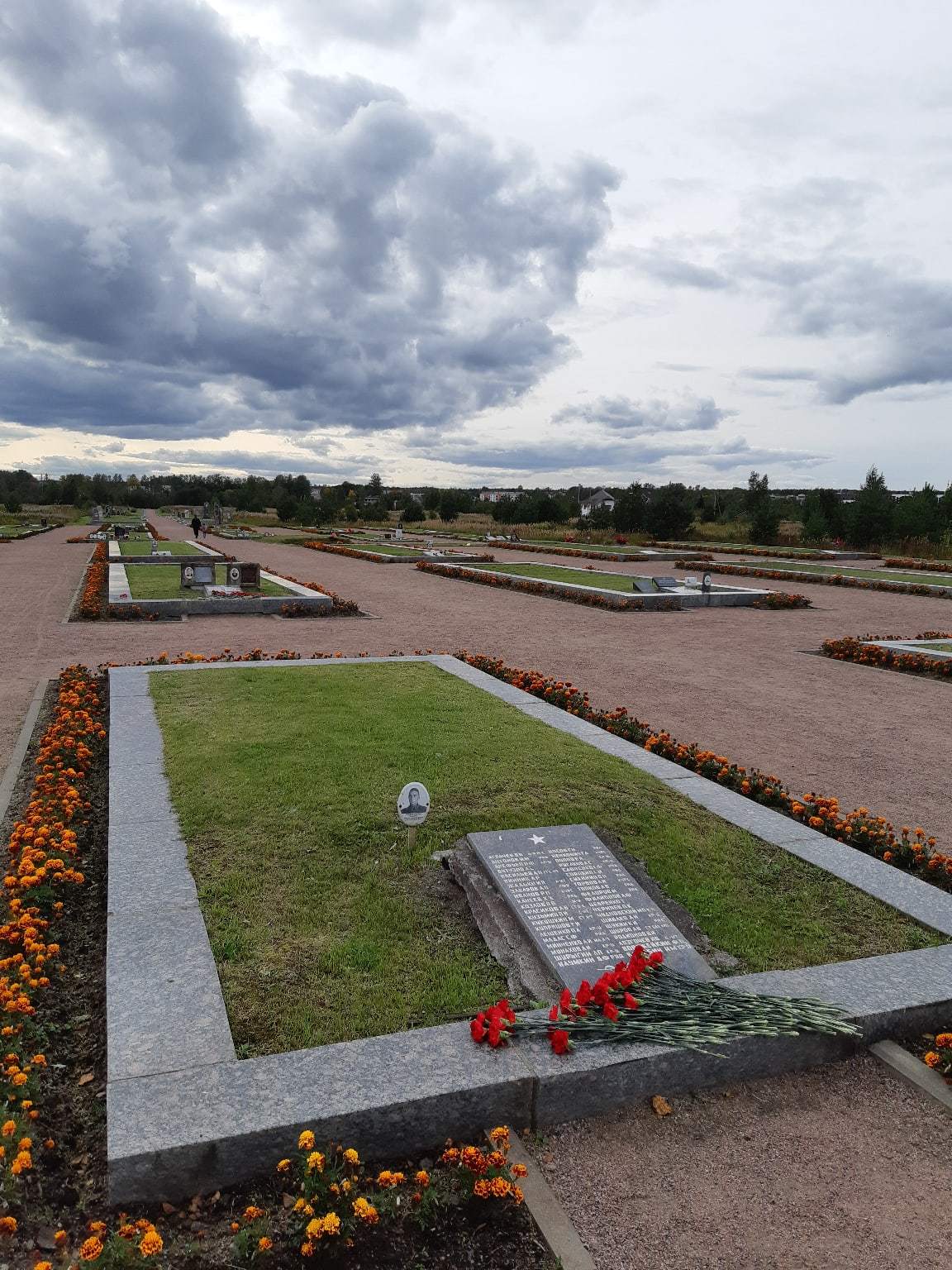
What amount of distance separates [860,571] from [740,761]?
20.3m

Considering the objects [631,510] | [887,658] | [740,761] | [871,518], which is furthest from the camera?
[631,510]

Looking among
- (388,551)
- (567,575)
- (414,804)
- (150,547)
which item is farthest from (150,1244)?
(388,551)

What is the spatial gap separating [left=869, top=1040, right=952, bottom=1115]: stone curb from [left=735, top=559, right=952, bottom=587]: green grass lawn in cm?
1945

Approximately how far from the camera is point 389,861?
4246mm

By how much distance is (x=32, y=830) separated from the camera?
4.39 m

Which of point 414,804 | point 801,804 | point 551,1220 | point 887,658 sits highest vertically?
point 414,804

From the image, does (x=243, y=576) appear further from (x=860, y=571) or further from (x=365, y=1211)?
(x=860, y=571)

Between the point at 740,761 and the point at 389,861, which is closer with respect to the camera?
the point at 389,861

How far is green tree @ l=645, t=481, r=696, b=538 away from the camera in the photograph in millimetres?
38625

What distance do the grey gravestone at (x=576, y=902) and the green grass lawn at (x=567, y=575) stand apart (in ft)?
45.2

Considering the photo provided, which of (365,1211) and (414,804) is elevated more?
(414,804)

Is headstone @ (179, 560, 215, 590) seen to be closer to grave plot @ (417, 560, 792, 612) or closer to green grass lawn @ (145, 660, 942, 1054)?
grave plot @ (417, 560, 792, 612)

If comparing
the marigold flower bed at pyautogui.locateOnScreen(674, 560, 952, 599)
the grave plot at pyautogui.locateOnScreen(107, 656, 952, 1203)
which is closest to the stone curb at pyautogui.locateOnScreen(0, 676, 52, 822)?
the grave plot at pyautogui.locateOnScreen(107, 656, 952, 1203)

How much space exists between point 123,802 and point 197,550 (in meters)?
22.1
